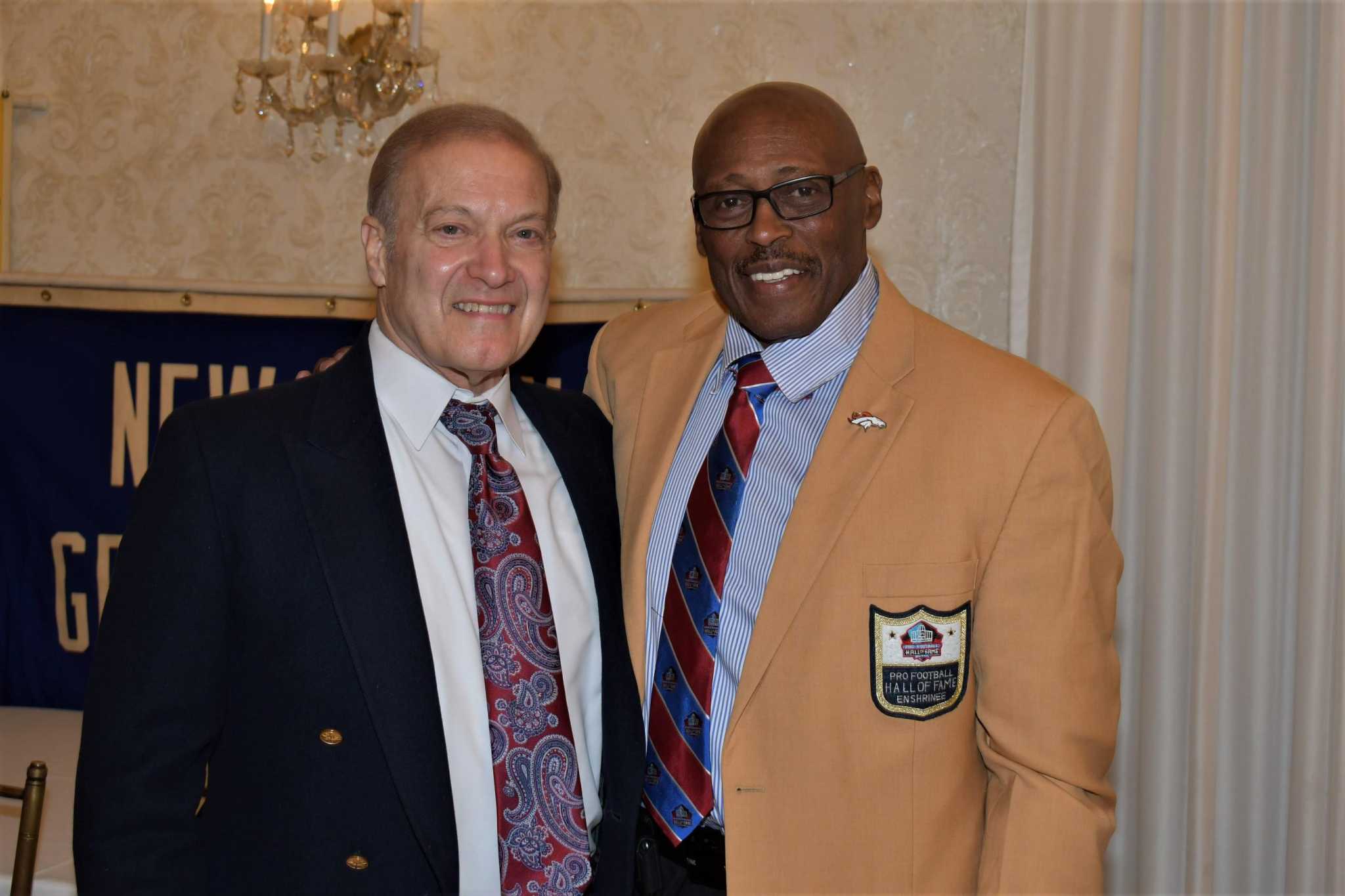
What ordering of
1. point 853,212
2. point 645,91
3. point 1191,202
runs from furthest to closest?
point 645,91
point 1191,202
point 853,212

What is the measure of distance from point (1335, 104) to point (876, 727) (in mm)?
1858

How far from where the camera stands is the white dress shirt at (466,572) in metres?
1.56

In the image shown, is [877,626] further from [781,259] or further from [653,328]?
[653,328]

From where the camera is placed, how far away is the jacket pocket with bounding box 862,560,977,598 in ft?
5.42

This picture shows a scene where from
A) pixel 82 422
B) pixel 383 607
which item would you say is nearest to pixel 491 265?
pixel 383 607

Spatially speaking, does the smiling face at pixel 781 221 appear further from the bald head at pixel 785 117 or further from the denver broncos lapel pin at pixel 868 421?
the denver broncos lapel pin at pixel 868 421

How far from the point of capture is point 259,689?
152 cm

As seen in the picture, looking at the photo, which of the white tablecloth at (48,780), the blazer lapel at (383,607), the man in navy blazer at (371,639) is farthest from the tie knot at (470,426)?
the white tablecloth at (48,780)

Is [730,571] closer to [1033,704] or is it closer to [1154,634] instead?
[1033,704]

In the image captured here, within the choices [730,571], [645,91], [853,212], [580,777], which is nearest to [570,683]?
[580,777]

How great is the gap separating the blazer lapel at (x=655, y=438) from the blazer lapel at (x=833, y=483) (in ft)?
0.65

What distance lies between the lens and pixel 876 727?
65.1 inches

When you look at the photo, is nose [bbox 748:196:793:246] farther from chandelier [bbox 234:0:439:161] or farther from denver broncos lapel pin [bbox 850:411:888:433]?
chandelier [bbox 234:0:439:161]

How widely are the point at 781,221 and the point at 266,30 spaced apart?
1.80m
